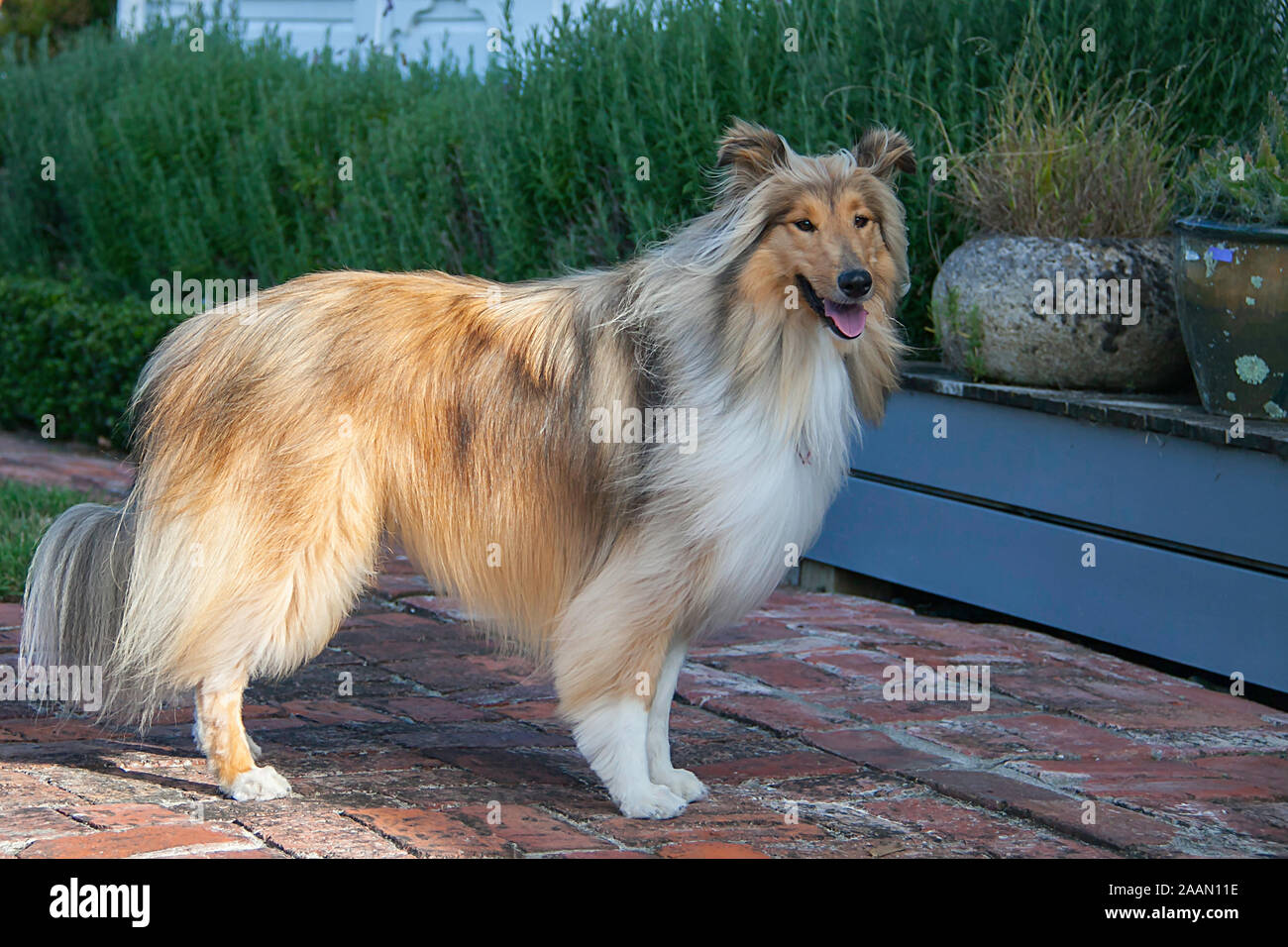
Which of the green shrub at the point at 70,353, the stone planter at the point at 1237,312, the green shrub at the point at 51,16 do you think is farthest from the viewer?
the green shrub at the point at 51,16

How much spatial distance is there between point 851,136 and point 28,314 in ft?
20.5

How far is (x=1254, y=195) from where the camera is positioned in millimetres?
5289

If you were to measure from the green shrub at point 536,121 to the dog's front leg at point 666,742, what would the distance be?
8.90 ft

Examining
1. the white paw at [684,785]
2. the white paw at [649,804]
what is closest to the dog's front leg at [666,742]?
the white paw at [684,785]

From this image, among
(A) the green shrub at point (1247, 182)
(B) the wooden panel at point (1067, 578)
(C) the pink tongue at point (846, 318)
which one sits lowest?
Answer: (B) the wooden panel at point (1067, 578)

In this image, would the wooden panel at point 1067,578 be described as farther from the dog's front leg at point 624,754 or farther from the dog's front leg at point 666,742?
the dog's front leg at point 624,754

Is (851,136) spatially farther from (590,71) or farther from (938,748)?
(938,748)

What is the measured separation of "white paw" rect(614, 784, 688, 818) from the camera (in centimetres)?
393

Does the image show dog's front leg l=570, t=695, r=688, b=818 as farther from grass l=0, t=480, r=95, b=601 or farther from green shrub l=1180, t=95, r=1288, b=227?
green shrub l=1180, t=95, r=1288, b=227

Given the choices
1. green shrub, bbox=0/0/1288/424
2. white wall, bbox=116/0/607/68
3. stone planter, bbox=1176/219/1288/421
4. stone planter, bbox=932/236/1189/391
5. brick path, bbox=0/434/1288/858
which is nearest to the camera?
brick path, bbox=0/434/1288/858

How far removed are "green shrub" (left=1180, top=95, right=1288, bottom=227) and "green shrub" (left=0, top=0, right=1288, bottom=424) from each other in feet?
2.35

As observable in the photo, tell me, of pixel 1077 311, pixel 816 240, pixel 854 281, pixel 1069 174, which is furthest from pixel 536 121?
pixel 854 281

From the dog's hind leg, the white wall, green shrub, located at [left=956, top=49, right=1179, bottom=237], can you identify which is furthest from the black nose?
the white wall

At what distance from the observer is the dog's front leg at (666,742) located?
4117mm
